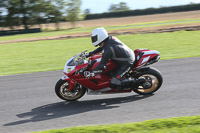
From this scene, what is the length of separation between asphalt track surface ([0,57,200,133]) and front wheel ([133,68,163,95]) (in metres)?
0.17

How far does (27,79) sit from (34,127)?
4816 millimetres

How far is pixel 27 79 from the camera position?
33.1 ft

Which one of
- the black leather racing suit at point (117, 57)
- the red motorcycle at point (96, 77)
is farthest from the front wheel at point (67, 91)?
the black leather racing suit at point (117, 57)

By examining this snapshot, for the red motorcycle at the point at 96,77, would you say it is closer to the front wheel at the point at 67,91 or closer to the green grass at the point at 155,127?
the front wheel at the point at 67,91

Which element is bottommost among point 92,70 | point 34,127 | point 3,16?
point 34,127

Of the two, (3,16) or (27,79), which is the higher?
(3,16)

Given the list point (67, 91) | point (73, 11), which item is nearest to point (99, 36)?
point (67, 91)

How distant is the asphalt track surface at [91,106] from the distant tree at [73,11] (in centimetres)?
4111

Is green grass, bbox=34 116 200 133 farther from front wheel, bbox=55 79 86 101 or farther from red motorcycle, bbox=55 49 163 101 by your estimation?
front wheel, bbox=55 79 86 101

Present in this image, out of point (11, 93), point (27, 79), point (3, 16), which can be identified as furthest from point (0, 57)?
point (3, 16)

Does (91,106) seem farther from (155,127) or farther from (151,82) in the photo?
(155,127)

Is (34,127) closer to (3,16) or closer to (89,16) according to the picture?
(3,16)

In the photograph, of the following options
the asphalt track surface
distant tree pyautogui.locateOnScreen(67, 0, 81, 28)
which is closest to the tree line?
distant tree pyautogui.locateOnScreen(67, 0, 81, 28)

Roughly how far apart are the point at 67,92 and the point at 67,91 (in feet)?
0.10
